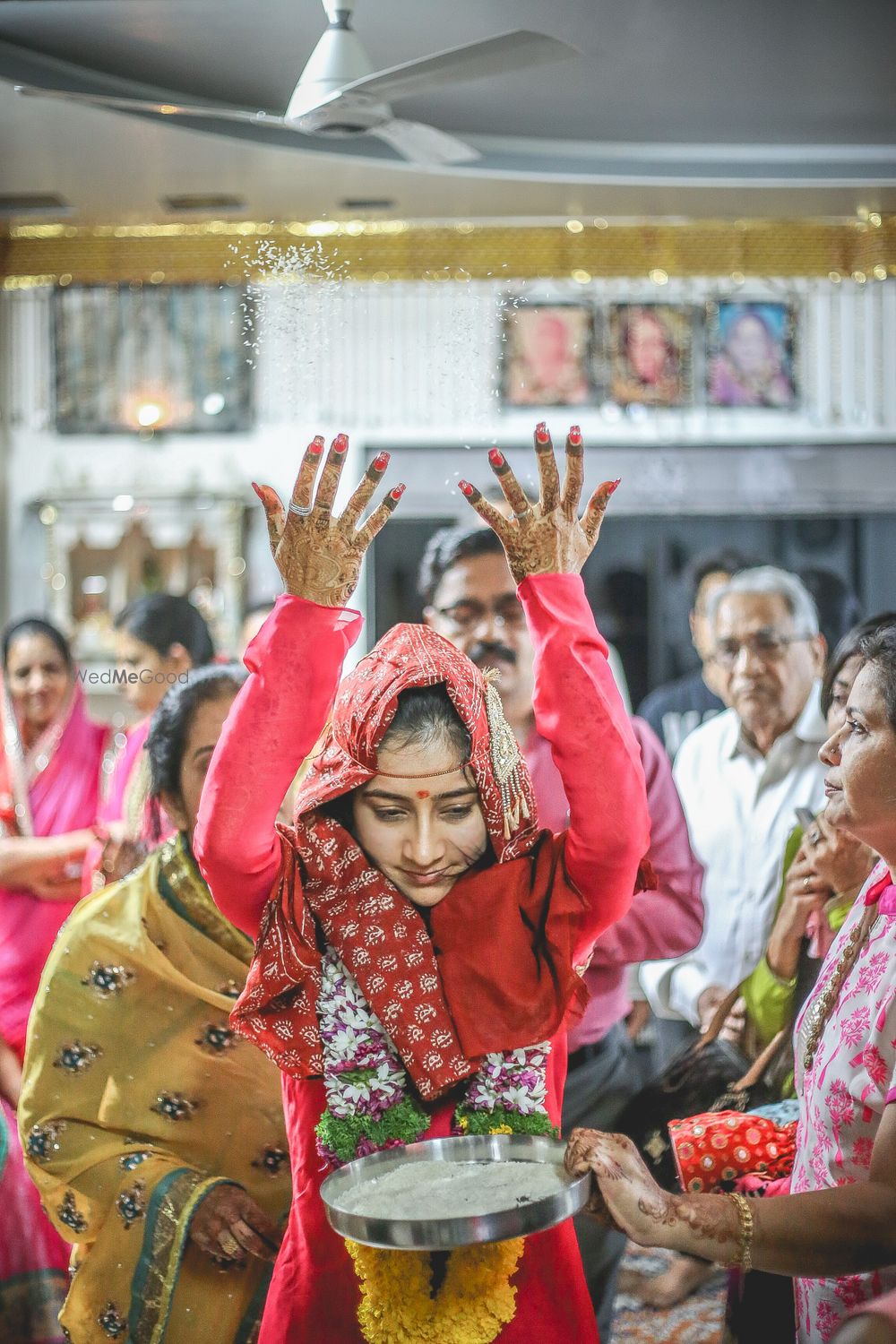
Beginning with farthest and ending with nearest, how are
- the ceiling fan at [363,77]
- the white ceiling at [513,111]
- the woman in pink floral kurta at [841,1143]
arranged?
the white ceiling at [513,111], the ceiling fan at [363,77], the woman in pink floral kurta at [841,1143]

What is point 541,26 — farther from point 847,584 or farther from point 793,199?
point 847,584

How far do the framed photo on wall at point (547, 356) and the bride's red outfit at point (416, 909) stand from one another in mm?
1100

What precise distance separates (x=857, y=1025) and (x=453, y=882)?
19.8 inches

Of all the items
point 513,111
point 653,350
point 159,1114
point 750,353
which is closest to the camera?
point 159,1114

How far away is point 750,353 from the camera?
3725 mm

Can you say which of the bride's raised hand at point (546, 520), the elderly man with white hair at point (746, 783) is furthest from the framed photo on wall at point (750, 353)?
the bride's raised hand at point (546, 520)

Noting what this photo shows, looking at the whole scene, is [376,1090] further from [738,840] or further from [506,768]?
[738,840]

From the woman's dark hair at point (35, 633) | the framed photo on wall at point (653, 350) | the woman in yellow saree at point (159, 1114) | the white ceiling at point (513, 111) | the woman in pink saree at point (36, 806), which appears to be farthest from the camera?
the framed photo on wall at point (653, 350)

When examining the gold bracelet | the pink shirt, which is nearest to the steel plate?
the gold bracelet

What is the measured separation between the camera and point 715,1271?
2939mm

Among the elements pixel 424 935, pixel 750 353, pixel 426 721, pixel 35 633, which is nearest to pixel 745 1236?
pixel 424 935

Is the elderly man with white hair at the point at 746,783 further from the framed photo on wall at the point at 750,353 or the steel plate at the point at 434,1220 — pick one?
the steel plate at the point at 434,1220

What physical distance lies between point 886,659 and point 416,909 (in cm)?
64

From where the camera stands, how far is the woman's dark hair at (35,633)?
3.24m
